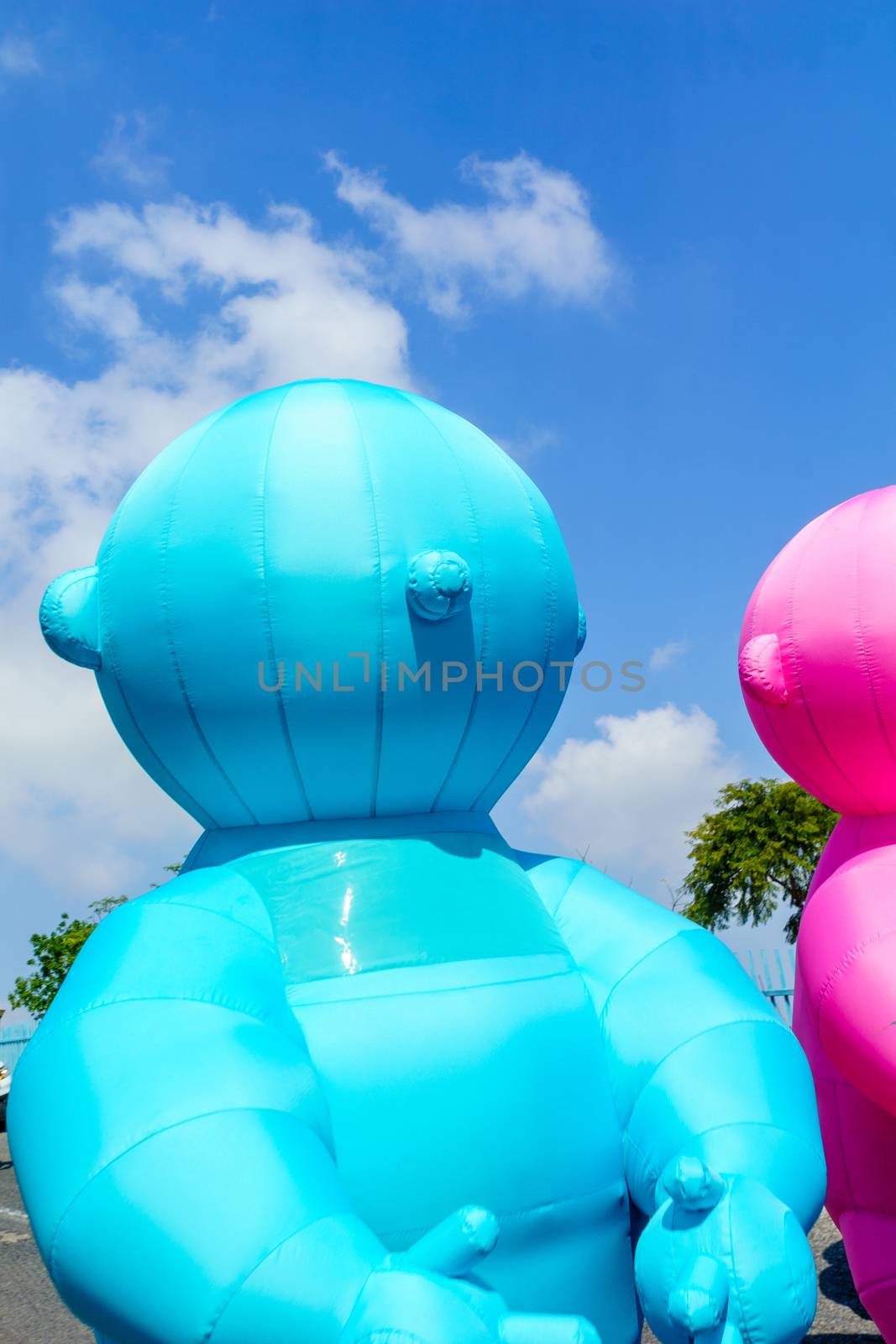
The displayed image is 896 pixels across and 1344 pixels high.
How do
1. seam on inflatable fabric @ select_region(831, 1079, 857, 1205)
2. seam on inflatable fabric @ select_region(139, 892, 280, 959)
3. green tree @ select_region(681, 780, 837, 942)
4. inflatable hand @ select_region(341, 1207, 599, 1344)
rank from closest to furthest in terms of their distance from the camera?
inflatable hand @ select_region(341, 1207, 599, 1344), seam on inflatable fabric @ select_region(139, 892, 280, 959), seam on inflatable fabric @ select_region(831, 1079, 857, 1205), green tree @ select_region(681, 780, 837, 942)

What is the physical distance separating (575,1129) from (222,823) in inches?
49.6

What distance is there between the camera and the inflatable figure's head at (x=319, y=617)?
3166mm

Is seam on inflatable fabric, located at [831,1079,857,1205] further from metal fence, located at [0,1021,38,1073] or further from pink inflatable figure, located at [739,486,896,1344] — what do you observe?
metal fence, located at [0,1021,38,1073]

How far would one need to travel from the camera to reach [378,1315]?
2203 mm

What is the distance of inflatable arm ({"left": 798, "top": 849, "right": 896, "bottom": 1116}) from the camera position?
3.87 meters

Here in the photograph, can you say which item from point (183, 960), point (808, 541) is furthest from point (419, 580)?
point (808, 541)

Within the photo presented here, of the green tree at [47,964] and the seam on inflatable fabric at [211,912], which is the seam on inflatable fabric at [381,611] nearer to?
the seam on inflatable fabric at [211,912]

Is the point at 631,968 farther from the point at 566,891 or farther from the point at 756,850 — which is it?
the point at 756,850

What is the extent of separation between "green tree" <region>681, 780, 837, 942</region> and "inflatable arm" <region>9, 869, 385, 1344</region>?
738 inches

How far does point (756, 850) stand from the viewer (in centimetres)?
2150

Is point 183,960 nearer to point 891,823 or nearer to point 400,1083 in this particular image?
point 400,1083

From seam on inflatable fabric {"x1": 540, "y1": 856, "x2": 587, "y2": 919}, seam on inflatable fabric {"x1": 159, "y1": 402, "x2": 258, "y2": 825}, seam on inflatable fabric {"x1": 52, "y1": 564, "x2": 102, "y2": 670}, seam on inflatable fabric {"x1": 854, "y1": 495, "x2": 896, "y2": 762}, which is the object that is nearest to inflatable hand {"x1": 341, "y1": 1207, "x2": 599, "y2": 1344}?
seam on inflatable fabric {"x1": 540, "y1": 856, "x2": 587, "y2": 919}

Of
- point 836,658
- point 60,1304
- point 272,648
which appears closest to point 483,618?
point 272,648

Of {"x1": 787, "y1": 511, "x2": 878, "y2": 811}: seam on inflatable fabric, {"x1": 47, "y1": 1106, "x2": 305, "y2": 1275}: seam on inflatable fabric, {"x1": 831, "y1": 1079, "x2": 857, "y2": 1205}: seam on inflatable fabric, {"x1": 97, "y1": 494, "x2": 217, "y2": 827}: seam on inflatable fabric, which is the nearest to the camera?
{"x1": 47, "y1": 1106, "x2": 305, "y2": 1275}: seam on inflatable fabric
